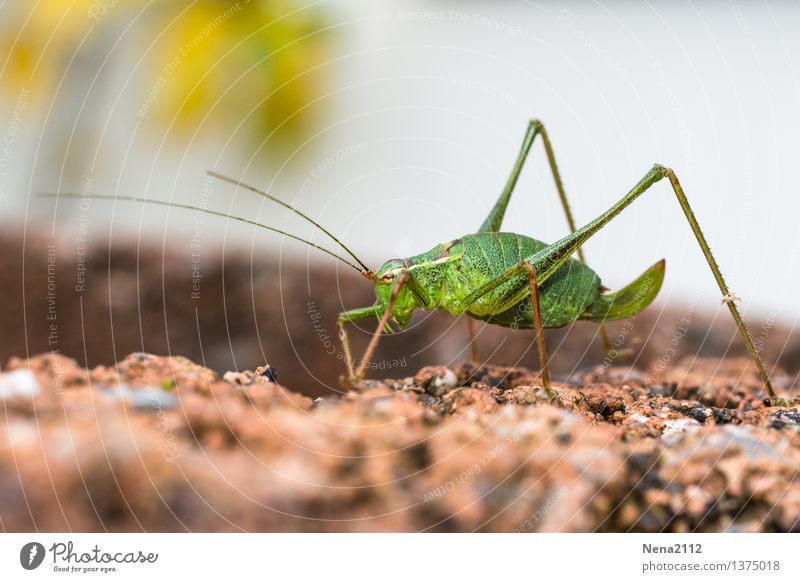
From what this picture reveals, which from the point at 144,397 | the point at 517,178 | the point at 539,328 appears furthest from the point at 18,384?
the point at 517,178

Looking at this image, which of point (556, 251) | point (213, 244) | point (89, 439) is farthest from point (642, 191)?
point (213, 244)

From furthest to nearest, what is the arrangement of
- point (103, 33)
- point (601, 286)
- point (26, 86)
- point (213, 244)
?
1. point (213, 244)
2. point (103, 33)
3. point (26, 86)
4. point (601, 286)

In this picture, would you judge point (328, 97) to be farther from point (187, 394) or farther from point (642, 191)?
point (187, 394)

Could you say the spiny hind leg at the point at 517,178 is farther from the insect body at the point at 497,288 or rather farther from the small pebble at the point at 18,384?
the small pebble at the point at 18,384

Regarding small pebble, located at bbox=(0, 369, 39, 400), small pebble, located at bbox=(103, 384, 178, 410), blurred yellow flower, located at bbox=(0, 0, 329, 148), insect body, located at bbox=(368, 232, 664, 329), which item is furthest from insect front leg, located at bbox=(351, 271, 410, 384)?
blurred yellow flower, located at bbox=(0, 0, 329, 148)
